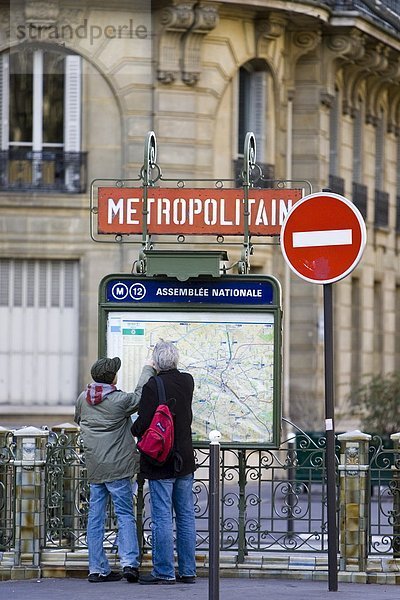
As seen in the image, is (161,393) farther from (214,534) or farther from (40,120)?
(40,120)

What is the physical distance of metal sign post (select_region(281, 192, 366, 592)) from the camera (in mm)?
11820

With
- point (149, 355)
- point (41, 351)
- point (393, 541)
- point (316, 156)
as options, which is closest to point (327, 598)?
point (393, 541)

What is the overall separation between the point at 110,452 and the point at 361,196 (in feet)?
71.2

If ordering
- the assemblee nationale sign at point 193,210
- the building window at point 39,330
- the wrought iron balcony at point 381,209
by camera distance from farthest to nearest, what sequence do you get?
1. the wrought iron balcony at point 381,209
2. the building window at point 39,330
3. the assemblee nationale sign at point 193,210

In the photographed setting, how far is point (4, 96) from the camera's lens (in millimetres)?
27406

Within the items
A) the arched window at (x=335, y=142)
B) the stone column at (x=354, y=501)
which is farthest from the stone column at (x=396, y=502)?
the arched window at (x=335, y=142)

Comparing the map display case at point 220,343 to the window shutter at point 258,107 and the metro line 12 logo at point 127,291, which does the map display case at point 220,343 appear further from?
the window shutter at point 258,107

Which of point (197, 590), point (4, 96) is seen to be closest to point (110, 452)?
point (197, 590)

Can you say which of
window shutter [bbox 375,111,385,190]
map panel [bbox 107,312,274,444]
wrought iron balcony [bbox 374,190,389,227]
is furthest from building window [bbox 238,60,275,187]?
map panel [bbox 107,312,274,444]

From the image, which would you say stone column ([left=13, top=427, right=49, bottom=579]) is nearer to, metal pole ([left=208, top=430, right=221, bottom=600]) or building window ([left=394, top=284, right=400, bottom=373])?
metal pole ([left=208, top=430, right=221, bottom=600])

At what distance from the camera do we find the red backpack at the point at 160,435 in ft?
40.7

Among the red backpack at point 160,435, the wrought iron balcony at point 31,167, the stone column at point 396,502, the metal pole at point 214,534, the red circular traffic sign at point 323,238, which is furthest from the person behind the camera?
the wrought iron balcony at point 31,167

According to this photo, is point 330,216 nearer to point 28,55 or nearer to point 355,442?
point 355,442

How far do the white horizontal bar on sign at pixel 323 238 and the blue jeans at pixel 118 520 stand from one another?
7.21ft
